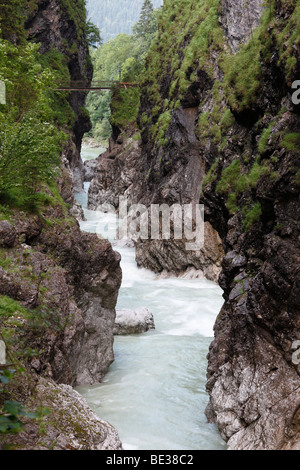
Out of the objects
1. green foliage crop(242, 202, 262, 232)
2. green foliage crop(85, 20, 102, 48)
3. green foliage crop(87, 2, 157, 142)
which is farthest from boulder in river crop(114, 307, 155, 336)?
green foliage crop(85, 20, 102, 48)

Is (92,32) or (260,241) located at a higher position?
(92,32)

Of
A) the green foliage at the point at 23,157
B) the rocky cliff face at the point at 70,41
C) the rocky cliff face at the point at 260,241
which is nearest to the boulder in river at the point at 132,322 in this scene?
the rocky cliff face at the point at 260,241

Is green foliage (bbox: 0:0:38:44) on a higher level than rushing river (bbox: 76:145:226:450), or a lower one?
higher

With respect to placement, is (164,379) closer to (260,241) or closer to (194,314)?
(260,241)

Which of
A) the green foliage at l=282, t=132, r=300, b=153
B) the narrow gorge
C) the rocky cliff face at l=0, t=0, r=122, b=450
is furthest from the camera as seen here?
the green foliage at l=282, t=132, r=300, b=153

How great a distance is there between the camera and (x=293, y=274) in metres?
7.89

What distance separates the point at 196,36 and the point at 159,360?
1985cm

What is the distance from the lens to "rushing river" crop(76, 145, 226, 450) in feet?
30.1

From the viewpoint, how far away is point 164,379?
485 inches

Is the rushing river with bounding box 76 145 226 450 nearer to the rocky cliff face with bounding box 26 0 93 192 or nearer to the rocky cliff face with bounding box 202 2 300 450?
the rocky cliff face with bounding box 202 2 300 450

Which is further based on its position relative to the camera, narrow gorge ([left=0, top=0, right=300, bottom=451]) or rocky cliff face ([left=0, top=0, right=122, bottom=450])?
narrow gorge ([left=0, top=0, right=300, bottom=451])

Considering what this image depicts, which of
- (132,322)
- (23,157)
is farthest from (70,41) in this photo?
(23,157)
